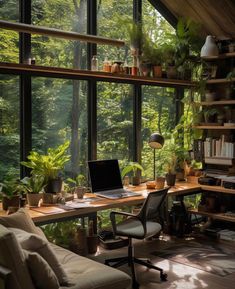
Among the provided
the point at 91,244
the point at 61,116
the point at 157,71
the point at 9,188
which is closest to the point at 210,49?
the point at 157,71

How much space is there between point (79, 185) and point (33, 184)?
2.64ft

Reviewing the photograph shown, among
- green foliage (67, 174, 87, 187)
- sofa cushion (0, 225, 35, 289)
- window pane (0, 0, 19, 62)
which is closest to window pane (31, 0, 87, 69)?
window pane (0, 0, 19, 62)

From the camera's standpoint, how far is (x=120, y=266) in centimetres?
431

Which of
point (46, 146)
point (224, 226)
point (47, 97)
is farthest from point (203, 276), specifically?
point (47, 97)

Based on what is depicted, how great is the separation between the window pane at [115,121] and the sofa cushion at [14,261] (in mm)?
2707

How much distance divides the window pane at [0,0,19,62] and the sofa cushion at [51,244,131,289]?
219cm

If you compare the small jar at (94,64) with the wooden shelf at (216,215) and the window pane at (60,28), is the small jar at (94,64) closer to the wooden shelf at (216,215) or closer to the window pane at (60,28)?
the window pane at (60,28)

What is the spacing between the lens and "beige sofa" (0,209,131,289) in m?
2.47

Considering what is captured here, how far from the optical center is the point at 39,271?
8.32 ft

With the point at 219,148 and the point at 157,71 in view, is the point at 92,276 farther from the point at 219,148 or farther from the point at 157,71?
the point at 219,148

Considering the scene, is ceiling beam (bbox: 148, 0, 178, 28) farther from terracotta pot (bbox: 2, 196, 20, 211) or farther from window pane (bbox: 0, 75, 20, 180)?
terracotta pot (bbox: 2, 196, 20, 211)

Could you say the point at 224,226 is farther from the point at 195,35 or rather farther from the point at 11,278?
the point at 11,278

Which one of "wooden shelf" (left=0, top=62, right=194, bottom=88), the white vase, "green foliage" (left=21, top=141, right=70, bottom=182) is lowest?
"green foliage" (left=21, top=141, right=70, bottom=182)

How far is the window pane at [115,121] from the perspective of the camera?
5.16m
